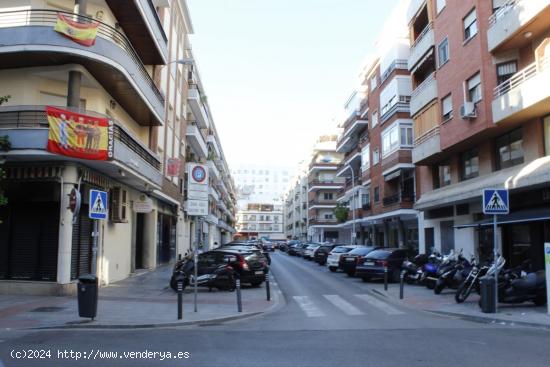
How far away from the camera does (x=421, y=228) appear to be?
30062 mm

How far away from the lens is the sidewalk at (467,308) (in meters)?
11.1

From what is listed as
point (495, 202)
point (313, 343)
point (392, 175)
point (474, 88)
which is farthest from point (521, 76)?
point (392, 175)

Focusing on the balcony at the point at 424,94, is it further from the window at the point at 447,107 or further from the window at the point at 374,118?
the window at the point at 374,118

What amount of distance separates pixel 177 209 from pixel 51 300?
858 inches

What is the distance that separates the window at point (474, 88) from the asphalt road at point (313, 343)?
40.2ft

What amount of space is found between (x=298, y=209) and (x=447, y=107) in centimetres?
8634

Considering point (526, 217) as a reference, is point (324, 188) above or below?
above

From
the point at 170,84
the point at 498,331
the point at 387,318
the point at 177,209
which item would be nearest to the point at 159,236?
the point at 177,209

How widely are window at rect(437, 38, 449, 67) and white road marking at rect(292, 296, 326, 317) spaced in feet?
48.2

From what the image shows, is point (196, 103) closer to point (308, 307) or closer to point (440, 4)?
point (440, 4)

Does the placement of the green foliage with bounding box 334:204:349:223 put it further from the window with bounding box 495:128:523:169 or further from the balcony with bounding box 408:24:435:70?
the window with bounding box 495:128:523:169

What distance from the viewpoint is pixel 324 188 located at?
80.9 meters

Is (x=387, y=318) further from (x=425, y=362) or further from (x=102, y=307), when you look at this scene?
(x=102, y=307)

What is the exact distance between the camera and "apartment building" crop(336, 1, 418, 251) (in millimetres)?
33750
